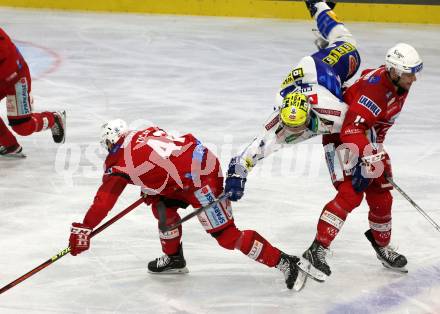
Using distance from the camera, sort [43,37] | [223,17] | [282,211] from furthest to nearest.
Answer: [223,17], [43,37], [282,211]

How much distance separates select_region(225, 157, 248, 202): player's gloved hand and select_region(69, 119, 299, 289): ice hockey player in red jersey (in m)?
0.05

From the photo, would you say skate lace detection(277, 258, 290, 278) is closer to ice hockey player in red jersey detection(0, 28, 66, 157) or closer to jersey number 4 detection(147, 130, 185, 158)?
jersey number 4 detection(147, 130, 185, 158)

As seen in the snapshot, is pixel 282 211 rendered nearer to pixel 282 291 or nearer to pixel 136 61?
pixel 282 291

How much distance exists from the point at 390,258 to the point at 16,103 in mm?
2855

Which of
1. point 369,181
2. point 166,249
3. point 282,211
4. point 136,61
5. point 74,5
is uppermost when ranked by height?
point 369,181

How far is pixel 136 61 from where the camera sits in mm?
9188

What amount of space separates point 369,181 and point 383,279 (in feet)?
1.75

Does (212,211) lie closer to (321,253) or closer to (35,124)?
(321,253)

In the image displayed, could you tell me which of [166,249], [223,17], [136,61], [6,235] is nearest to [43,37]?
[136,61]

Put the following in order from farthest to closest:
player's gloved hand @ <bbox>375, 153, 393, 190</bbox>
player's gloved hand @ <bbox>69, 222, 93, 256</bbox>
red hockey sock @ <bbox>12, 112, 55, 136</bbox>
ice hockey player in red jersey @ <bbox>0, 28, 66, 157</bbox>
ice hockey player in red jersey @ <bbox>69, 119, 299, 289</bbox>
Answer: red hockey sock @ <bbox>12, 112, 55, 136</bbox>
ice hockey player in red jersey @ <bbox>0, 28, 66, 157</bbox>
player's gloved hand @ <bbox>375, 153, 393, 190</bbox>
ice hockey player in red jersey @ <bbox>69, 119, 299, 289</bbox>
player's gloved hand @ <bbox>69, 222, 93, 256</bbox>

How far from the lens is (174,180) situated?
13.1ft

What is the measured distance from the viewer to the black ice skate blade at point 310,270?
13.6 ft

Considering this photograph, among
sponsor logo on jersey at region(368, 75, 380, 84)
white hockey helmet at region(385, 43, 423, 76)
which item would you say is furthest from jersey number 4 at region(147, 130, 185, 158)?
white hockey helmet at region(385, 43, 423, 76)

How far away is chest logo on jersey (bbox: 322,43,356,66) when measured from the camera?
4.96 m
